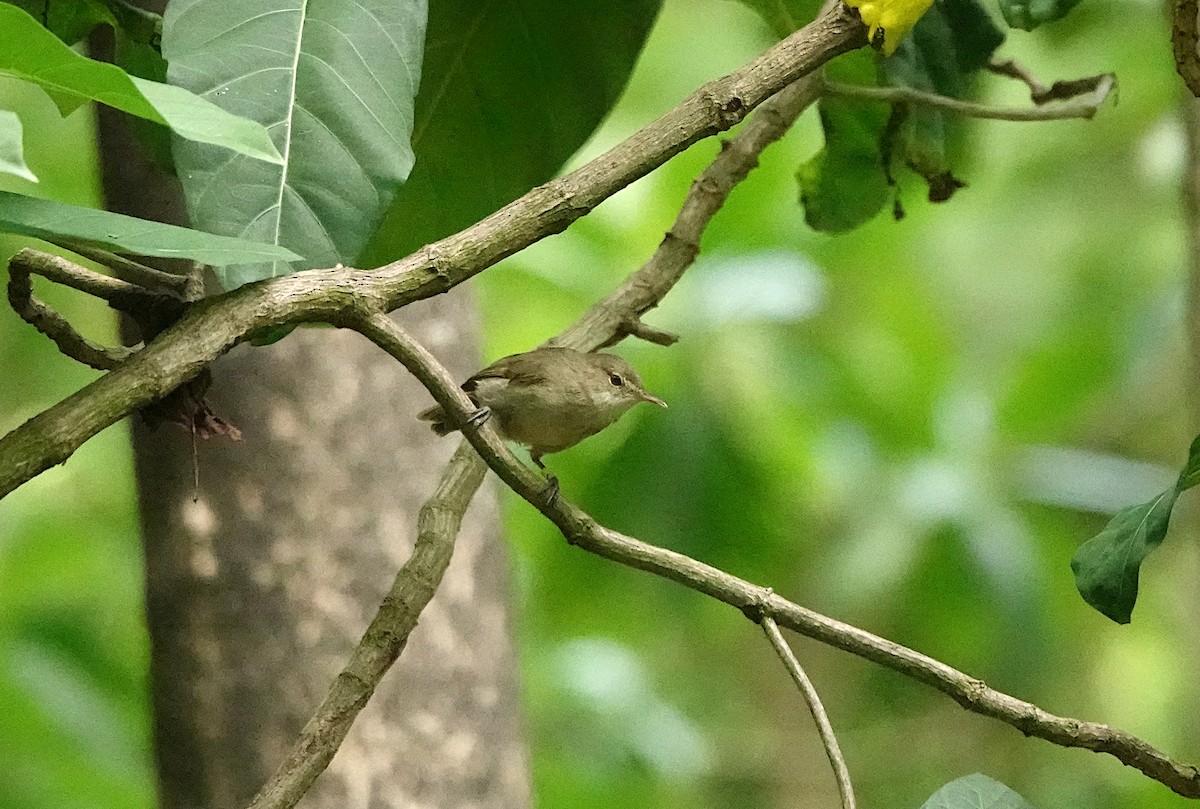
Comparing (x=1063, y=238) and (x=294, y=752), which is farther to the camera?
(x=1063, y=238)

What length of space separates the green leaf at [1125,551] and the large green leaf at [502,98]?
2.83ft

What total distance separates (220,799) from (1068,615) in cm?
317

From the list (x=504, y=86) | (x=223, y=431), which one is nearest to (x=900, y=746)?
(x=504, y=86)

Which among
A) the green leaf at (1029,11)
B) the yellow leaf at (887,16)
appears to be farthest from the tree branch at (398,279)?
the green leaf at (1029,11)

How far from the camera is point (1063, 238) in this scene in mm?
4684

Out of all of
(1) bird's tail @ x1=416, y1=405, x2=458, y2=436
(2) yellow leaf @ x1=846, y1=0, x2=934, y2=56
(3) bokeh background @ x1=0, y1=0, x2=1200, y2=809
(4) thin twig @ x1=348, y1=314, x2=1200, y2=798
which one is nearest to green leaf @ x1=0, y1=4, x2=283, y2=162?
(4) thin twig @ x1=348, y1=314, x2=1200, y2=798

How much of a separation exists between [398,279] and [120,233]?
23 centimetres

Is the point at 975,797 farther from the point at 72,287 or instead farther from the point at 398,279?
the point at 72,287

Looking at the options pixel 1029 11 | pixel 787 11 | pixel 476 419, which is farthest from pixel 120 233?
pixel 787 11

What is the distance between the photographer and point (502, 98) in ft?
5.47

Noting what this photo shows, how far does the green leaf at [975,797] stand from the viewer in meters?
1.24

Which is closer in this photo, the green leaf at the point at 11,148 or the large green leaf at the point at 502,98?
the green leaf at the point at 11,148

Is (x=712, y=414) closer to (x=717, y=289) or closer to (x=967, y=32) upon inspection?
(x=717, y=289)

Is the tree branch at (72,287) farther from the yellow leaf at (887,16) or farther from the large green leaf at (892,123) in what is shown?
the large green leaf at (892,123)
